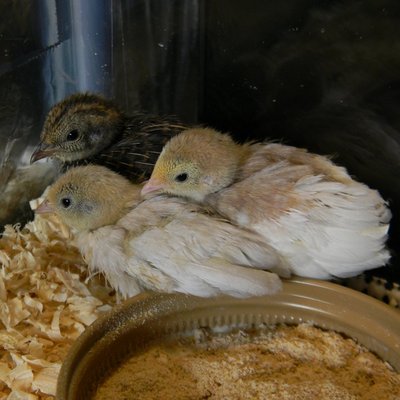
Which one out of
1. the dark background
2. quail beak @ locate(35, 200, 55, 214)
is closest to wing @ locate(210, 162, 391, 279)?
the dark background

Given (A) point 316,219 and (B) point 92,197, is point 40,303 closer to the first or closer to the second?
(B) point 92,197

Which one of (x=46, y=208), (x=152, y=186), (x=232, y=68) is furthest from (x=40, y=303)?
(x=232, y=68)

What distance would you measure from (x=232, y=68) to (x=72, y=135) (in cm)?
74

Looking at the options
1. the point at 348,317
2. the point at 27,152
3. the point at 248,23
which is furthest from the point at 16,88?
the point at 348,317

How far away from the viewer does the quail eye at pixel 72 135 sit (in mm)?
2299

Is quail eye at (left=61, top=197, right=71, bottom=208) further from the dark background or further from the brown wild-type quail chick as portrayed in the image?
the dark background

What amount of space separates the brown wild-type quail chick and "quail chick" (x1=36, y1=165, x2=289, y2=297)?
0.18m

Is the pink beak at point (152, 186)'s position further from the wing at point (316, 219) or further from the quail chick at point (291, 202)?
the wing at point (316, 219)

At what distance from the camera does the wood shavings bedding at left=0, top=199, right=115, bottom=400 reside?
1928 millimetres

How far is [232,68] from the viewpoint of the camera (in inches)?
104

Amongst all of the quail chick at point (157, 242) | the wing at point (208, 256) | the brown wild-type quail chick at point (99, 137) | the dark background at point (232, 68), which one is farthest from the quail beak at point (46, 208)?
the dark background at point (232, 68)

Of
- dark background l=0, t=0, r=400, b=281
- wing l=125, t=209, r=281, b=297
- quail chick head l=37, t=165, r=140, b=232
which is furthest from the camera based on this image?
dark background l=0, t=0, r=400, b=281

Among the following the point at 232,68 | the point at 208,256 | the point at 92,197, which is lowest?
the point at 208,256

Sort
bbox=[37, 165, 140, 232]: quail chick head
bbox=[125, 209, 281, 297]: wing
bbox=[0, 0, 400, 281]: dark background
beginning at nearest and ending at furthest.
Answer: bbox=[125, 209, 281, 297]: wing, bbox=[37, 165, 140, 232]: quail chick head, bbox=[0, 0, 400, 281]: dark background
